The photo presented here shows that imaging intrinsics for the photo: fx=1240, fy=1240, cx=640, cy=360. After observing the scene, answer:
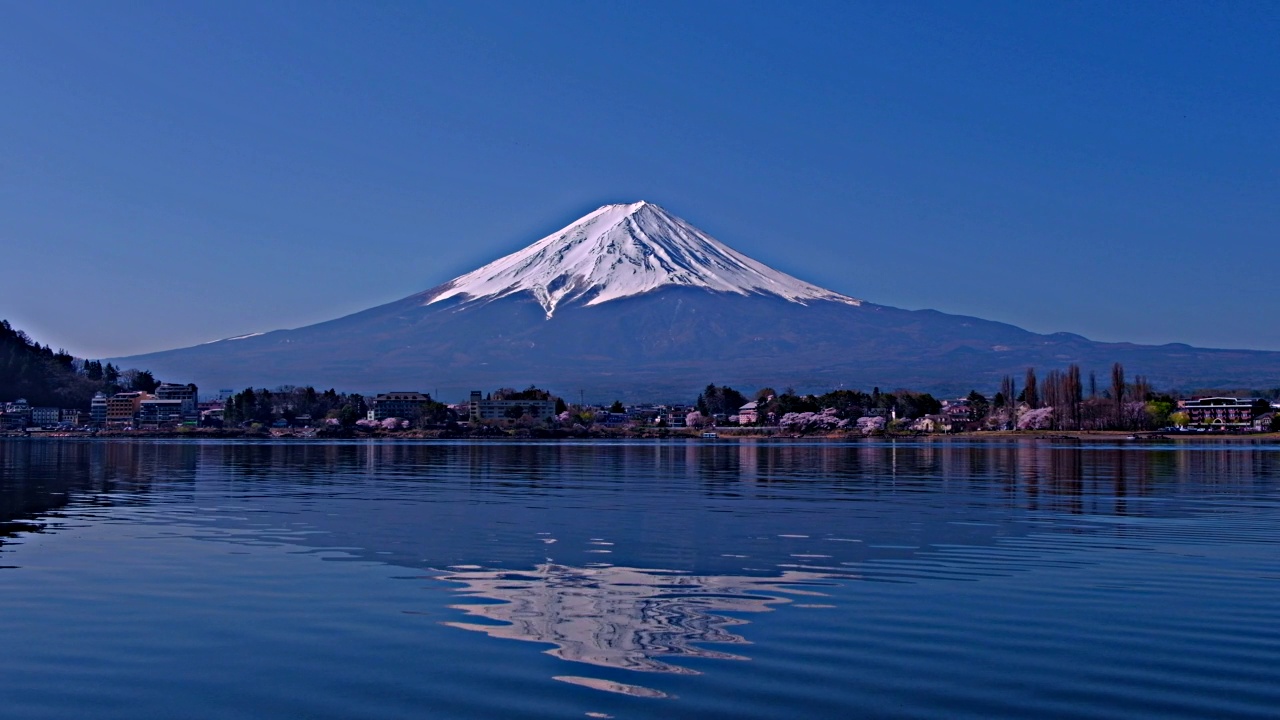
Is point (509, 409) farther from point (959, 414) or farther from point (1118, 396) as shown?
point (1118, 396)

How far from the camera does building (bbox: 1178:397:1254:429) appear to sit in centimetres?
15288

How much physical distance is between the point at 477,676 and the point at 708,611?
12.4ft

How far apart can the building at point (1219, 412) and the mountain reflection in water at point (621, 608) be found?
146951mm

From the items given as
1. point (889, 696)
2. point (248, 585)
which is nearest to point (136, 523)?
point (248, 585)

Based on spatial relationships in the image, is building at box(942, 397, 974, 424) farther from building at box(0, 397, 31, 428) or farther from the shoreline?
building at box(0, 397, 31, 428)

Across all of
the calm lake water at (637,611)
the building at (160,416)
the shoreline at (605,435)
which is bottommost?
the shoreline at (605,435)

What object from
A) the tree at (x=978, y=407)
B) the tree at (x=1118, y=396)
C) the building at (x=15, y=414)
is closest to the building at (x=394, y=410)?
the building at (x=15, y=414)

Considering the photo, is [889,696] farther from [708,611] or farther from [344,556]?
[344,556]

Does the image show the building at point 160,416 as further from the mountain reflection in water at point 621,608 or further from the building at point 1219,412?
the mountain reflection in water at point 621,608

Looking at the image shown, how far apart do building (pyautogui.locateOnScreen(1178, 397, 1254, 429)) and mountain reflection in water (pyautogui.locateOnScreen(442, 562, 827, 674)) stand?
14695cm

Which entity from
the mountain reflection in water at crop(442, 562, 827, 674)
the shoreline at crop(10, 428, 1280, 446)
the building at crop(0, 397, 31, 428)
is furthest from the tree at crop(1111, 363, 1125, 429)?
the building at crop(0, 397, 31, 428)

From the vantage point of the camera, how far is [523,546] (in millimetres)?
20266

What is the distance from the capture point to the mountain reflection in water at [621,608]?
1168 cm

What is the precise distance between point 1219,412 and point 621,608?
173 meters
